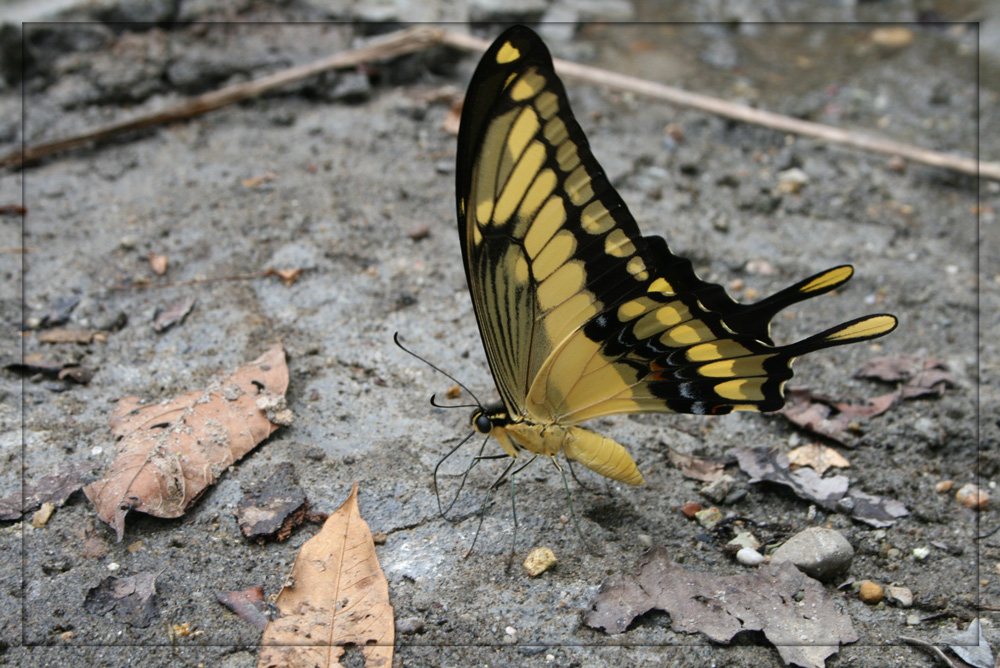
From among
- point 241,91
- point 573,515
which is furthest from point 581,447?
point 241,91

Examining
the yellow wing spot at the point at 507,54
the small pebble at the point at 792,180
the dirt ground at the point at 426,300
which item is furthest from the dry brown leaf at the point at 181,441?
the small pebble at the point at 792,180

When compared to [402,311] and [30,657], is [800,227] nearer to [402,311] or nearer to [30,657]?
[402,311]

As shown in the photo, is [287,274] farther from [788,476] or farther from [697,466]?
[788,476]

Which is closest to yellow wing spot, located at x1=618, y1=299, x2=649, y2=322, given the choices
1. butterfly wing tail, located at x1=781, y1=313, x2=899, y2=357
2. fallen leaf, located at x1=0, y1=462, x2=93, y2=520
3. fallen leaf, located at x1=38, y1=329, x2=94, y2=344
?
butterfly wing tail, located at x1=781, y1=313, x2=899, y2=357

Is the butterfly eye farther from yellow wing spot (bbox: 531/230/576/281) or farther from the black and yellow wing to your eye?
yellow wing spot (bbox: 531/230/576/281)

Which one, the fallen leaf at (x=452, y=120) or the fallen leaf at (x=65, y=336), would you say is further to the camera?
the fallen leaf at (x=452, y=120)

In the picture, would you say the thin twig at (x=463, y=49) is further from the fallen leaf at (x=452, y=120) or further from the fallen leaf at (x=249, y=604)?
the fallen leaf at (x=249, y=604)

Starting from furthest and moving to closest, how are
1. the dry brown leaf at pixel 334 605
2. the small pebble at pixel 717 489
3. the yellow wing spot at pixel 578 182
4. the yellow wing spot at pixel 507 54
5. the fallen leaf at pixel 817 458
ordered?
the fallen leaf at pixel 817 458
the small pebble at pixel 717 489
the yellow wing spot at pixel 578 182
the yellow wing spot at pixel 507 54
the dry brown leaf at pixel 334 605

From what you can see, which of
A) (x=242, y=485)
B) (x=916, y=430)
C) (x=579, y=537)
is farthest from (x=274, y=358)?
(x=916, y=430)
